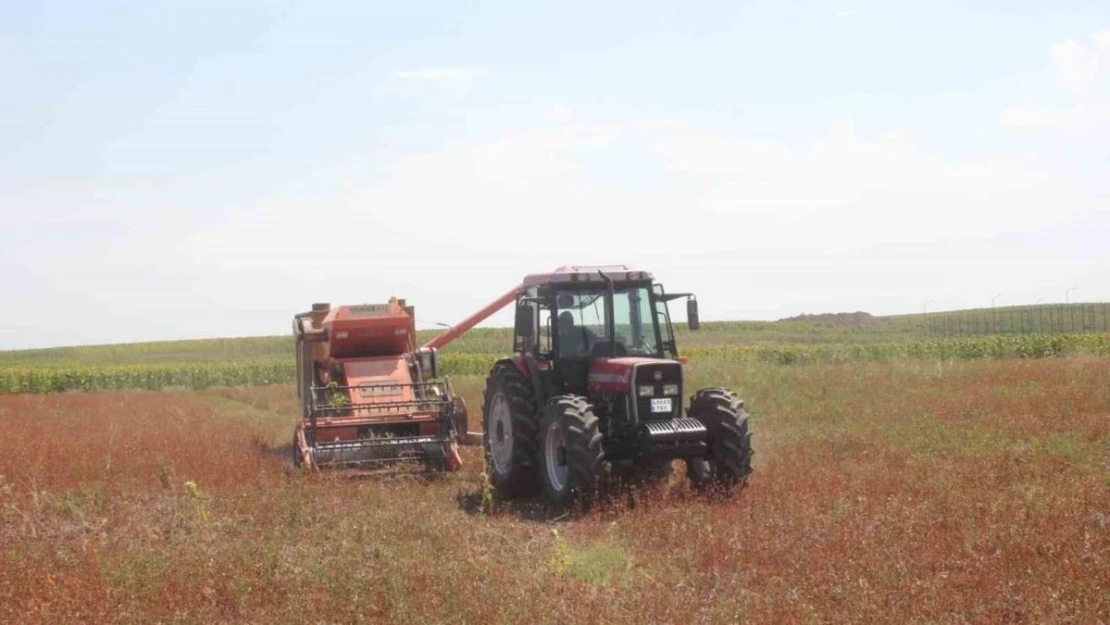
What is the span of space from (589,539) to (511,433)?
2775 millimetres

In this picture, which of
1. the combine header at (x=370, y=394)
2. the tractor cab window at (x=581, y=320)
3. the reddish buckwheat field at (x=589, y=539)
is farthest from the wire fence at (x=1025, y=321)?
the tractor cab window at (x=581, y=320)

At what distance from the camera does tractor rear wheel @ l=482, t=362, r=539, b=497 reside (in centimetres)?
1197

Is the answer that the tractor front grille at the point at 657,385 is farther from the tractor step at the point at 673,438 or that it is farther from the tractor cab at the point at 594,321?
the tractor cab at the point at 594,321

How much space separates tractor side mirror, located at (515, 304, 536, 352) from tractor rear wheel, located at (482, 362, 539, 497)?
314mm

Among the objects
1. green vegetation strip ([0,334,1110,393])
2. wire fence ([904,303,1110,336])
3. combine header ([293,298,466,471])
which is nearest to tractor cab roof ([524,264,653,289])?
combine header ([293,298,466,471])

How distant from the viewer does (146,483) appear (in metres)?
13.1

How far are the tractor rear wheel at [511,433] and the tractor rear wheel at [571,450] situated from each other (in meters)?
0.52

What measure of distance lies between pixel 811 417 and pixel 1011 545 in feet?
34.1

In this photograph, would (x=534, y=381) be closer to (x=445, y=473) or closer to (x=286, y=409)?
(x=445, y=473)

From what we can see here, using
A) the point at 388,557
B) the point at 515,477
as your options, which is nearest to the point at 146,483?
the point at 515,477

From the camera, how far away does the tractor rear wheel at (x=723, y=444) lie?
11.0m

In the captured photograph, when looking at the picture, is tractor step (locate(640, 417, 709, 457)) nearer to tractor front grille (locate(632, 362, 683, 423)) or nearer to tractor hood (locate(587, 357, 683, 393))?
tractor front grille (locate(632, 362, 683, 423))

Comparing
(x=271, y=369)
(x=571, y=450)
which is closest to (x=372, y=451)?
(x=571, y=450)

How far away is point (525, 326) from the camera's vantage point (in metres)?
12.5
